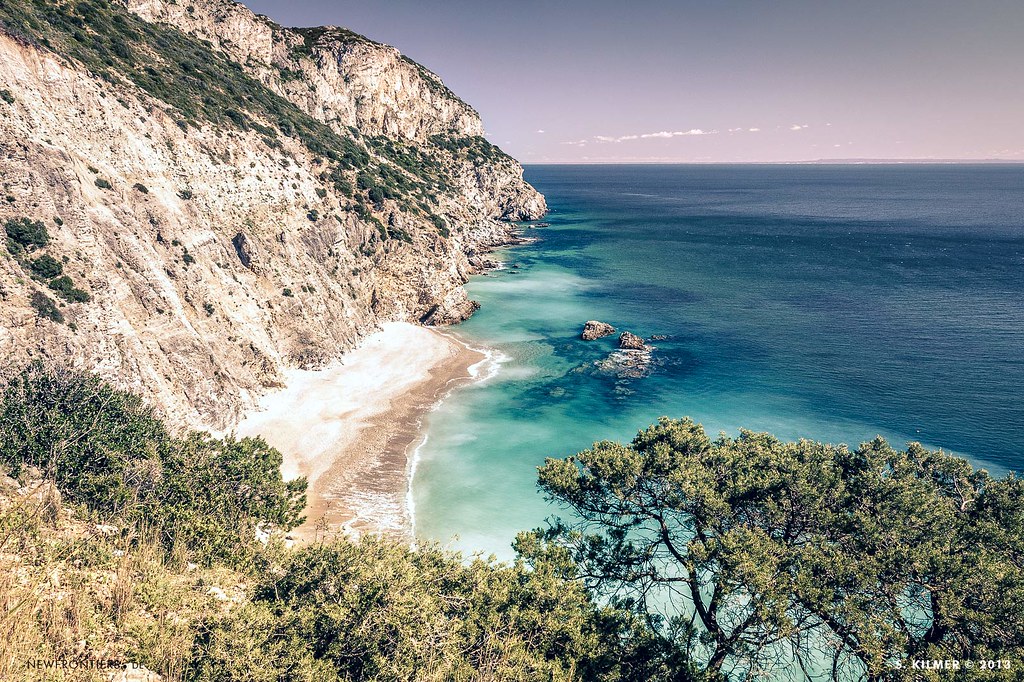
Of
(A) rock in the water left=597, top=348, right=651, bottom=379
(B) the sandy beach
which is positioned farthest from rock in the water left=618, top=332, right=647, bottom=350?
(B) the sandy beach

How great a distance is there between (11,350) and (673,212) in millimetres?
187287

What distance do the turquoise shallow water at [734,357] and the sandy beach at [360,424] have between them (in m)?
2.39

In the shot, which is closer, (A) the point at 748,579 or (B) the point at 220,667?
(B) the point at 220,667

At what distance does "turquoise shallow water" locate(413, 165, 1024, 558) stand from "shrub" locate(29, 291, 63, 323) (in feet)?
75.5

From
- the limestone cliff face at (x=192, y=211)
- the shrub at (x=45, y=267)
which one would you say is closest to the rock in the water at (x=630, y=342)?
the limestone cliff face at (x=192, y=211)

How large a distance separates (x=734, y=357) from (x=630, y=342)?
37.9 ft

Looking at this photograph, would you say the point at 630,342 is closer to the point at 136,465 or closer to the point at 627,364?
the point at 627,364

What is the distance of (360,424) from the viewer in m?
39.3

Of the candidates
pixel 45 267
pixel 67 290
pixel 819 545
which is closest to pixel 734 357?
pixel 819 545

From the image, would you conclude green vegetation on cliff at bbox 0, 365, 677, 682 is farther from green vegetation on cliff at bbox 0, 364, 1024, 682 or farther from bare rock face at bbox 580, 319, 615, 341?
bare rock face at bbox 580, 319, 615, 341

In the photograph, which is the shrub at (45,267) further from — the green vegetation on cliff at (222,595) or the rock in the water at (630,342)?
the rock in the water at (630,342)

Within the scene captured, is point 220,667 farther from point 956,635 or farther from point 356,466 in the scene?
point 356,466

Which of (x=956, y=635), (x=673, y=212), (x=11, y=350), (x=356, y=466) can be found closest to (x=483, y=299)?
(x=356, y=466)

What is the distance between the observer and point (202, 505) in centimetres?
1953
